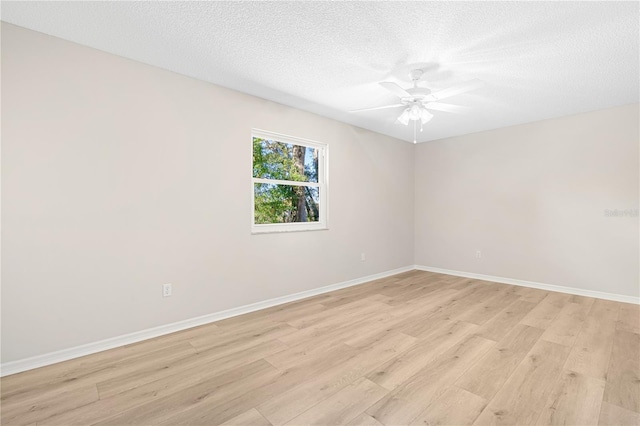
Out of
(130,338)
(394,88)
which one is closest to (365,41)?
(394,88)

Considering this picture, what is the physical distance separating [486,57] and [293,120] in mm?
2198

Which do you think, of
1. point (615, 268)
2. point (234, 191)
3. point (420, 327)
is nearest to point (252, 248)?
point (234, 191)

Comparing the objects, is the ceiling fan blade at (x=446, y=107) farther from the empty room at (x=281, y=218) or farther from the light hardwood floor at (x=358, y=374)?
the light hardwood floor at (x=358, y=374)

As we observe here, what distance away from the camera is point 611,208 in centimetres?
378

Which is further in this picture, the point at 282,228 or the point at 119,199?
the point at 282,228

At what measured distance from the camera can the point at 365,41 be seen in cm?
230

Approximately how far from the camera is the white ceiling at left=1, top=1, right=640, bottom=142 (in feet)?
6.40

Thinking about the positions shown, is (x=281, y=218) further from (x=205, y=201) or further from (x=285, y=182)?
(x=205, y=201)

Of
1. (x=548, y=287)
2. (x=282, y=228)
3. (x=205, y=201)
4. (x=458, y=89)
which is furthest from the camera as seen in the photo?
(x=548, y=287)

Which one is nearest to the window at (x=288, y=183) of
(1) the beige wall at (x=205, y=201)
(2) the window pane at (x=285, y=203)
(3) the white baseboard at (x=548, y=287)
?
(2) the window pane at (x=285, y=203)

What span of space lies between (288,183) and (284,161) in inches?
11.7

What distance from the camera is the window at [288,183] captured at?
3.57 m

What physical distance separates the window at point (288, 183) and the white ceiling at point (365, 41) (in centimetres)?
68

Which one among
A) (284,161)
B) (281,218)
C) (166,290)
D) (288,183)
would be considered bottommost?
(166,290)
